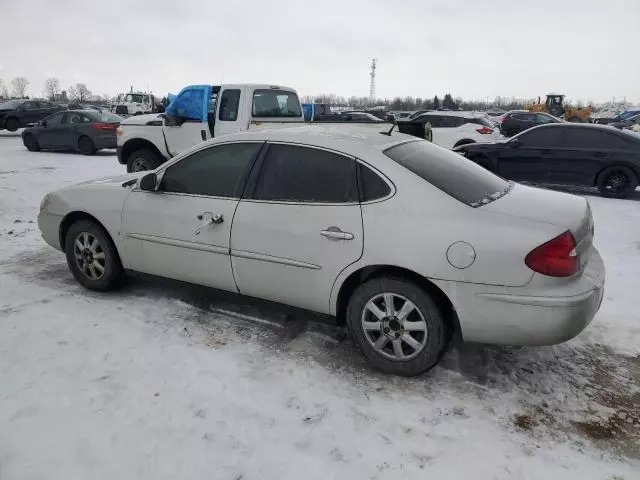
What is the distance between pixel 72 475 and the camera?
231cm

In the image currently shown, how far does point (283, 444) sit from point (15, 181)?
32.4ft

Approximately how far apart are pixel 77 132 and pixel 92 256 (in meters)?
12.9

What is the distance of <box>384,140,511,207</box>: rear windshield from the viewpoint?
10.3 ft

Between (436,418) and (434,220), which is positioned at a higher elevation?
(434,220)

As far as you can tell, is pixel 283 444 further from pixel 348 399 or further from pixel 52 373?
pixel 52 373

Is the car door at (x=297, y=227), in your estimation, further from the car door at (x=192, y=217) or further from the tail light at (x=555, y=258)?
the tail light at (x=555, y=258)

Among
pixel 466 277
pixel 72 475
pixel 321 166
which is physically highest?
pixel 321 166

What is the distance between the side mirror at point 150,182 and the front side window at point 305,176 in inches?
39.0

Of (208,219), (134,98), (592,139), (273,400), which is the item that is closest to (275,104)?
(208,219)

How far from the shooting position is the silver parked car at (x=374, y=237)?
2.78 metres

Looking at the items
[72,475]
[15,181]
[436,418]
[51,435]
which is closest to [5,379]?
[51,435]

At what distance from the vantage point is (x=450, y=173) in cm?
338

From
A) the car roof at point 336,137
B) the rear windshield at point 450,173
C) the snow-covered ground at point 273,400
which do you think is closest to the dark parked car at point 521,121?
the snow-covered ground at point 273,400

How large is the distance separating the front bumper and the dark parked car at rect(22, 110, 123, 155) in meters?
11.8
